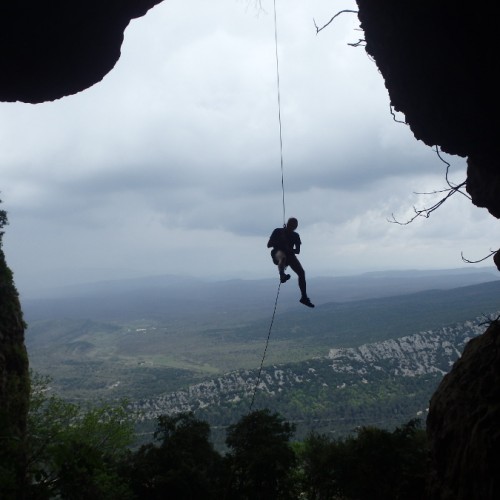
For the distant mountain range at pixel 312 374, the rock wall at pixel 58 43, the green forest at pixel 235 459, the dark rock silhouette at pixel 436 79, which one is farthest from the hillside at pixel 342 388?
the rock wall at pixel 58 43

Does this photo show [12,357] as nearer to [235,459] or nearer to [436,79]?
[235,459]

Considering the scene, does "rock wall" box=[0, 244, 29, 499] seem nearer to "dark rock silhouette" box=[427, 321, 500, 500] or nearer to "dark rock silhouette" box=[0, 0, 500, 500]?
"dark rock silhouette" box=[0, 0, 500, 500]

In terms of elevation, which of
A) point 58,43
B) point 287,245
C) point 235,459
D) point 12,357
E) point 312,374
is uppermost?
point 58,43

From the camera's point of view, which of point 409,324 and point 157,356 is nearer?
point 409,324

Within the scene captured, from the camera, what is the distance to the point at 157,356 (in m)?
196

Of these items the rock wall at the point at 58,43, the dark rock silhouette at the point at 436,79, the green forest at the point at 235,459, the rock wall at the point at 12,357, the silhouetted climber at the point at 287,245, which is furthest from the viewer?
the green forest at the point at 235,459

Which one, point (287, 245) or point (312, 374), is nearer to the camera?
point (287, 245)

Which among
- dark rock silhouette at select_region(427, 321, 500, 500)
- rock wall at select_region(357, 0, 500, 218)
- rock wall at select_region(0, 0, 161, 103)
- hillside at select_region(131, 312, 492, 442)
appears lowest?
hillside at select_region(131, 312, 492, 442)

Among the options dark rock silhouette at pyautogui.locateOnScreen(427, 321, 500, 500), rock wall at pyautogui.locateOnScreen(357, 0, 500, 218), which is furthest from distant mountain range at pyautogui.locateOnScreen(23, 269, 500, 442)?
rock wall at pyautogui.locateOnScreen(357, 0, 500, 218)

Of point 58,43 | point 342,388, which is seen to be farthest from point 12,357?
point 342,388

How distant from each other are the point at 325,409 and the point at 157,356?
12042 centimetres

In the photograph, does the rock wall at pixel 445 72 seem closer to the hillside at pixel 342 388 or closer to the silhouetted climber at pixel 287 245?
the silhouetted climber at pixel 287 245

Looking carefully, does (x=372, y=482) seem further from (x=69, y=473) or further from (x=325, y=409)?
(x=325, y=409)

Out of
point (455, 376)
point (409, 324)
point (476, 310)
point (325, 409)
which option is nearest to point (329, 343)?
point (409, 324)
